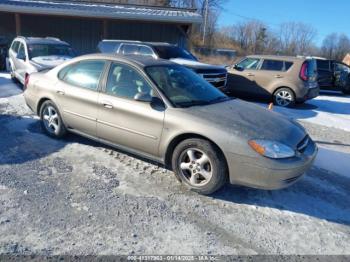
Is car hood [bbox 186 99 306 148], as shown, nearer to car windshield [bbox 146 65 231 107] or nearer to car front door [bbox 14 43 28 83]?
car windshield [bbox 146 65 231 107]

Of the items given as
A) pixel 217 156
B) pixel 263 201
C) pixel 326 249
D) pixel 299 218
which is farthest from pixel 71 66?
pixel 326 249

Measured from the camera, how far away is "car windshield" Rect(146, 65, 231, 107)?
442 cm

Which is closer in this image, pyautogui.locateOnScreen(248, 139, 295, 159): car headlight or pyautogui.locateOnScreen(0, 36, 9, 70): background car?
pyautogui.locateOnScreen(248, 139, 295, 159): car headlight

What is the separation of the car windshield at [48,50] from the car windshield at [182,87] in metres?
6.65

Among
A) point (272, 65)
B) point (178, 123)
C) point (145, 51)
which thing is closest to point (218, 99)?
point (178, 123)

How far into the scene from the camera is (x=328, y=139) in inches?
272

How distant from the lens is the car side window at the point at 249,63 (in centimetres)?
1093

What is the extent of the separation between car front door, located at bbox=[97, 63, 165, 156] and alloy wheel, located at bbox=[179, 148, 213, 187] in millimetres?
425

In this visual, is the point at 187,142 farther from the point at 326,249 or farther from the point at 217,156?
the point at 326,249

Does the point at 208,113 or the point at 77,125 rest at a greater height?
the point at 208,113

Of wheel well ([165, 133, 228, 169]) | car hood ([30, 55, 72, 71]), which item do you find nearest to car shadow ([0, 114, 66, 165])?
wheel well ([165, 133, 228, 169])

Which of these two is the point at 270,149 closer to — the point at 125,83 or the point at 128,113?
the point at 128,113

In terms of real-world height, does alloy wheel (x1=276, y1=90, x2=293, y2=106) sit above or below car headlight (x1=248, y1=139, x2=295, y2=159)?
below

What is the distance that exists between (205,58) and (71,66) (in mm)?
28236
